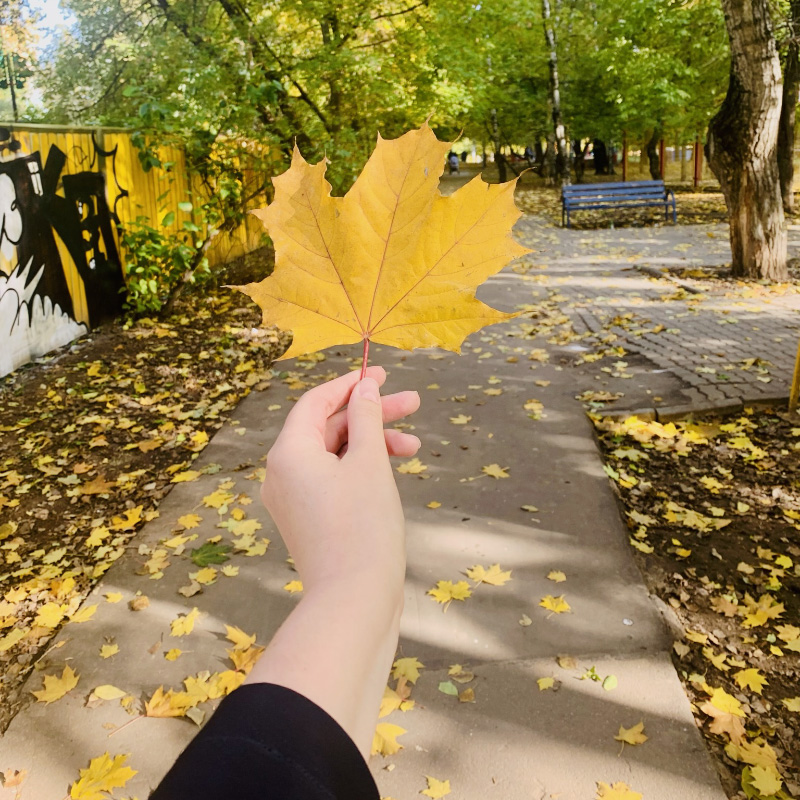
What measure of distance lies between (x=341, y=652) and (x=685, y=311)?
321 inches

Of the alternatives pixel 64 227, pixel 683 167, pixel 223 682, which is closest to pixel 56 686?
pixel 223 682

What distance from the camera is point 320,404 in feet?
3.69

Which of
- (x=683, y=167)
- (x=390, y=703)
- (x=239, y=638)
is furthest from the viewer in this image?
(x=683, y=167)

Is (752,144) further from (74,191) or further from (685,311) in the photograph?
(74,191)

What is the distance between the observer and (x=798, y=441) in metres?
4.69

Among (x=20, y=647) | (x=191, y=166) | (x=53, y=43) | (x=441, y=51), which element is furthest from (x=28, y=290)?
(x=441, y=51)

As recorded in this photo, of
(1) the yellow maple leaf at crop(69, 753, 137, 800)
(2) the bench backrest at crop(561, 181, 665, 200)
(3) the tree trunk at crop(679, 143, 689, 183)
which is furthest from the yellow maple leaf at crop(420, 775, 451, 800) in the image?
(3) the tree trunk at crop(679, 143, 689, 183)

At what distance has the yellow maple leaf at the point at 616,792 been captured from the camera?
91.4 inches

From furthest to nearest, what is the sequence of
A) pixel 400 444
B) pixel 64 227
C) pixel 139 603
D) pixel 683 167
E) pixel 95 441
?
pixel 683 167 < pixel 64 227 < pixel 95 441 < pixel 139 603 < pixel 400 444

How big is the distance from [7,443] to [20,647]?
2.51 meters

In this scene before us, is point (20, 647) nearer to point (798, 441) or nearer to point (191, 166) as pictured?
point (798, 441)

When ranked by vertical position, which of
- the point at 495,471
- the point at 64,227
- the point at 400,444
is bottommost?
the point at 495,471

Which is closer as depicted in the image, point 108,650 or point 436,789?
point 436,789

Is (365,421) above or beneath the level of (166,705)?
above
